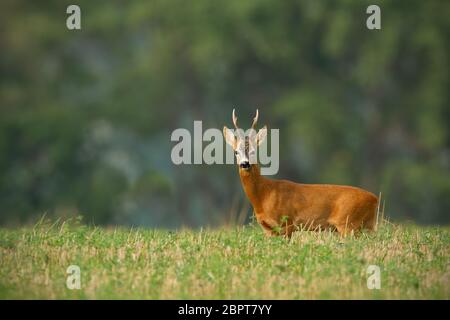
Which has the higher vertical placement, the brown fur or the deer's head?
the deer's head

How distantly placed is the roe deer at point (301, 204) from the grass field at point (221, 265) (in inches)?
7.6

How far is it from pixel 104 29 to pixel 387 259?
25.3 meters

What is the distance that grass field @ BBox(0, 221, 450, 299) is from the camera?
9.82 m

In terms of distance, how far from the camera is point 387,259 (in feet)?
35.4

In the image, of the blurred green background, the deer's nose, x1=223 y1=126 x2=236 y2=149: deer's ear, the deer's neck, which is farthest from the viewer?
the blurred green background

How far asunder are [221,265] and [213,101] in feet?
74.4

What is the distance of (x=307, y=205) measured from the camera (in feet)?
41.0

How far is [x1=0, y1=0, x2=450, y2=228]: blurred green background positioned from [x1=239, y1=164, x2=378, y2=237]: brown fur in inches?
644

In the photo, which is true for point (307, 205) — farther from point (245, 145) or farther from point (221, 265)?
point (221, 265)

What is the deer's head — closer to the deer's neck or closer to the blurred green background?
the deer's neck

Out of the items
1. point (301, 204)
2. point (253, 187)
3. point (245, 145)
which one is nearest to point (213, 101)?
point (253, 187)

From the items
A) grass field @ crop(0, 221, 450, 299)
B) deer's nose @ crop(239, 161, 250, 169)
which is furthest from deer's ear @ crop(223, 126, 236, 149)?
grass field @ crop(0, 221, 450, 299)

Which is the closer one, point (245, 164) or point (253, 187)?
point (245, 164)
